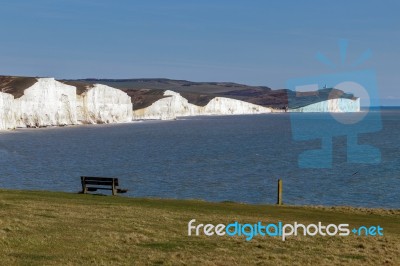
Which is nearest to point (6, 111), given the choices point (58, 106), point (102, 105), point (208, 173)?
point (58, 106)

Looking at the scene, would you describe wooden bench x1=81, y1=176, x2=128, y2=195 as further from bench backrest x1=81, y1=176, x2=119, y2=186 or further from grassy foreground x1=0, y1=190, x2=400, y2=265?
grassy foreground x1=0, y1=190, x2=400, y2=265

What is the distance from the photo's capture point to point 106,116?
543 ft

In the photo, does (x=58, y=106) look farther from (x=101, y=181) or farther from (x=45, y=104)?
(x=101, y=181)

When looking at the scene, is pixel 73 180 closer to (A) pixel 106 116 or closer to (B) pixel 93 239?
(B) pixel 93 239

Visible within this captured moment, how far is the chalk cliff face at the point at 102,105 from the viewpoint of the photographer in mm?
149750

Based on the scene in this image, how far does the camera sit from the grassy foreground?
13.9 metres

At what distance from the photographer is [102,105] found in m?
159

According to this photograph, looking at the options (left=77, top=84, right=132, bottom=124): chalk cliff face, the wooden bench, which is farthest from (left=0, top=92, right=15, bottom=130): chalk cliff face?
the wooden bench

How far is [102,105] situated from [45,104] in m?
28.5

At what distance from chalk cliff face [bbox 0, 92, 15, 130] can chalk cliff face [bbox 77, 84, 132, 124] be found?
25.0 m

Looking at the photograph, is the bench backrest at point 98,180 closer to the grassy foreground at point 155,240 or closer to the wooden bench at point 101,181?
the wooden bench at point 101,181

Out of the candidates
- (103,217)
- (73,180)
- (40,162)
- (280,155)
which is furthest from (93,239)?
(280,155)

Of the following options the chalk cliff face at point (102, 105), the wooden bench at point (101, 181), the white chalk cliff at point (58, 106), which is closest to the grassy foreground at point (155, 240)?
the wooden bench at point (101, 181)

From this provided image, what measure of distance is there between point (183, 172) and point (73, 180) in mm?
10343
